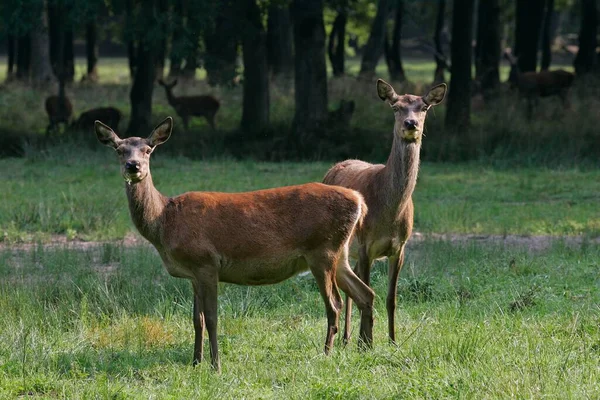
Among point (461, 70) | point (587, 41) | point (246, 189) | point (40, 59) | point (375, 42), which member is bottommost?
point (246, 189)

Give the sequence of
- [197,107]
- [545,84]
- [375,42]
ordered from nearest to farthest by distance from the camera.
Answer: [197,107], [545,84], [375,42]

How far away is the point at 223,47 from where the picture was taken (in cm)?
2228

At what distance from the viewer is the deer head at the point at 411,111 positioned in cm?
821

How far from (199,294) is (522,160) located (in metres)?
13.2

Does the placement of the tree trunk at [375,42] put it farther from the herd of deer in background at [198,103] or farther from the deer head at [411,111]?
the deer head at [411,111]

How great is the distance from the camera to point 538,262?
35.3 ft

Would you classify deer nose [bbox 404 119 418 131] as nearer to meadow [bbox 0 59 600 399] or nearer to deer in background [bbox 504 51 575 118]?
meadow [bbox 0 59 600 399]

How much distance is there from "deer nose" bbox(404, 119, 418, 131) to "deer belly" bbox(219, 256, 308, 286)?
1.31m

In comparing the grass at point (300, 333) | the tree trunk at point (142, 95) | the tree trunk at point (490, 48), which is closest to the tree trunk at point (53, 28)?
the tree trunk at point (142, 95)

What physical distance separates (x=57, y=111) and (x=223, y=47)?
465 centimetres

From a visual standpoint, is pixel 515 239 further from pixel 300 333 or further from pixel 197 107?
pixel 197 107

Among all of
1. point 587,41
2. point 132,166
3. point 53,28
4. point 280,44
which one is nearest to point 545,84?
point 587,41

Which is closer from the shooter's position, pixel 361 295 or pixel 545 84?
pixel 361 295

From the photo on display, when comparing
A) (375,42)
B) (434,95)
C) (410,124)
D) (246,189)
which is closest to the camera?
(410,124)
